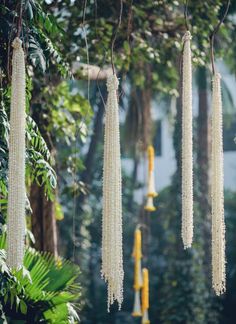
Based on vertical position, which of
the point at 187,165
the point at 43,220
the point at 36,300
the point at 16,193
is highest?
the point at 187,165

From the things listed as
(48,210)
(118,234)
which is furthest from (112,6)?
(118,234)

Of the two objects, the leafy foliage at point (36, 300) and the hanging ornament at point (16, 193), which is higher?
the hanging ornament at point (16, 193)

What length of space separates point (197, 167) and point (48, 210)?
597 centimetres

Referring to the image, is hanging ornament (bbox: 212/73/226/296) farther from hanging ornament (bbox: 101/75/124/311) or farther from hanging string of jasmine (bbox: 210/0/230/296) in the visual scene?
hanging ornament (bbox: 101/75/124/311)

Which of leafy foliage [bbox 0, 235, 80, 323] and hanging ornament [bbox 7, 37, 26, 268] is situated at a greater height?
hanging ornament [bbox 7, 37, 26, 268]

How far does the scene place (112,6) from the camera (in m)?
7.65

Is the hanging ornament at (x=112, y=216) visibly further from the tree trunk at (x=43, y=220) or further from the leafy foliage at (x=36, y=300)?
the tree trunk at (x=43, y=220)

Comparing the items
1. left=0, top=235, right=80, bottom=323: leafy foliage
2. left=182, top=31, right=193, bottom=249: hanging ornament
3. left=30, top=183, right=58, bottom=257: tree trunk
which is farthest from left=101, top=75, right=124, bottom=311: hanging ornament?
left=30, top=183, right=58, bottom=257: tree trunk

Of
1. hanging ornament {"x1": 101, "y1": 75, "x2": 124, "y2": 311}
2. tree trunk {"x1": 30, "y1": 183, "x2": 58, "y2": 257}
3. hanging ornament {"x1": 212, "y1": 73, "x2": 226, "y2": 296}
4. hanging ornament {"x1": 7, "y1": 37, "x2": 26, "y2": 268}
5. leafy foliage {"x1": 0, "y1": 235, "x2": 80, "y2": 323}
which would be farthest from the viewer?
tree trunk {"x1": 30, "y1": 183, "x2": 58, "y2": 257}

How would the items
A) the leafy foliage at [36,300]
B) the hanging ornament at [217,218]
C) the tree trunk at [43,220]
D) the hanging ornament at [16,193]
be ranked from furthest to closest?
the tree trunk at [43,220] → the leafy foliage at [36,300] → the hanging ornament at [217,218] → the hanging ornament at [16,193]

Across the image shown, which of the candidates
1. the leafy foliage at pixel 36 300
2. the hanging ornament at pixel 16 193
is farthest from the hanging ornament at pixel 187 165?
the leafy foliage at pixel 36 300

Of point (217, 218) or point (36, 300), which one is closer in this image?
point (217, 218)

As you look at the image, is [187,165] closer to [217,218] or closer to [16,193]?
[217,218]

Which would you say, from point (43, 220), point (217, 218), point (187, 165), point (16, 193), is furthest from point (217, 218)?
point (43, 220)
